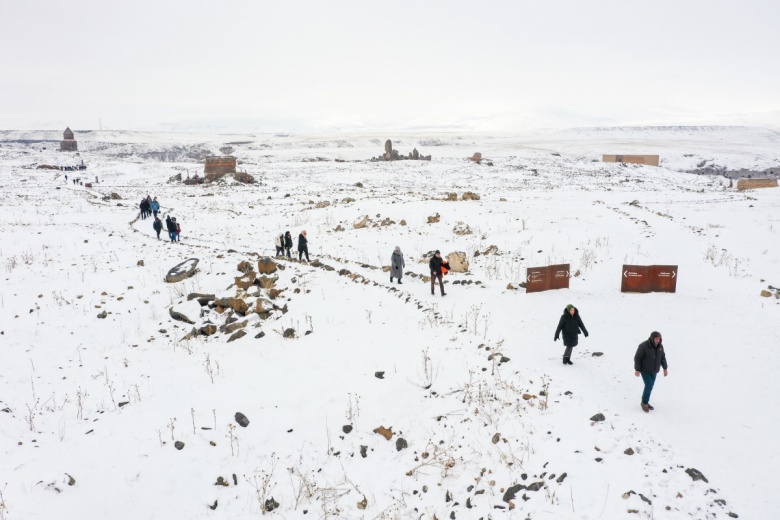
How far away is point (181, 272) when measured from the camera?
15.1 metres

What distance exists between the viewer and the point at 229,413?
26.1 ft

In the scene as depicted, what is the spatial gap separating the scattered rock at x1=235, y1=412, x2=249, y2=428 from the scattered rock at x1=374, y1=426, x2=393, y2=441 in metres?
2.31

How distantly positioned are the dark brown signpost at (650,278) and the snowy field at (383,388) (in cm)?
42

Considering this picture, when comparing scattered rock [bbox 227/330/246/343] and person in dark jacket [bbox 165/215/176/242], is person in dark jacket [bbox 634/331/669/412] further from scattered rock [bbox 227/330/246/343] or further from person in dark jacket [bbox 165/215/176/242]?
person in dark jacket [bbox 165/215/176/242]

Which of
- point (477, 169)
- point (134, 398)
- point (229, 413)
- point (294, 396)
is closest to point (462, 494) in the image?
point (294, 396)

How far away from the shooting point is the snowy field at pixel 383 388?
237 inches

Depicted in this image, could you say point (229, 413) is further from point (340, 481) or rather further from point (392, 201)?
point (392, 201)

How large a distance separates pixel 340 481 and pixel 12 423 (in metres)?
6.00

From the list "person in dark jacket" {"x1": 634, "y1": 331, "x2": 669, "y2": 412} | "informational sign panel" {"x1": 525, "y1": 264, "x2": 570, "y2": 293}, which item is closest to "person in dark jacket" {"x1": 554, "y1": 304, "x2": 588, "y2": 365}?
"person in dark jacket" {"x1": 634, "y1": 331, "x2": 669, "y2": 412}

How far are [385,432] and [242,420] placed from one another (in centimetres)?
256

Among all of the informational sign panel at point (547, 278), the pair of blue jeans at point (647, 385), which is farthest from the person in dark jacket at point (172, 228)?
the pair of blue jeans at point (647, 385)

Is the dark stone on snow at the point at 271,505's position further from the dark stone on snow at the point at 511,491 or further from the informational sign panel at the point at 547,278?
the informational sign panel at the point at 547,278

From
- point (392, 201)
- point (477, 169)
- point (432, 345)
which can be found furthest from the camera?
point (477, 169)

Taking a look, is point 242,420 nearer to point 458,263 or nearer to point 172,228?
point 458,263
